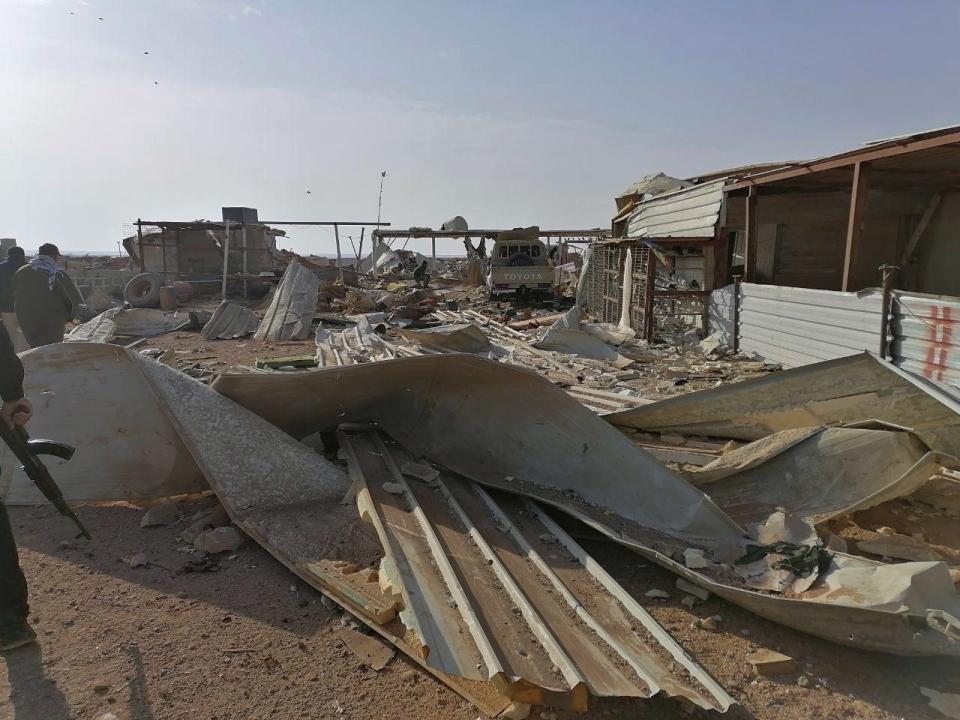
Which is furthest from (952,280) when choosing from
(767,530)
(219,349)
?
(219,349)

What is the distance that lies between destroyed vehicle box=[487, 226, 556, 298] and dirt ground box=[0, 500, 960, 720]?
1510 centimetres

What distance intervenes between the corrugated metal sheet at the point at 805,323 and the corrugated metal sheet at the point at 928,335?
1.03 ft

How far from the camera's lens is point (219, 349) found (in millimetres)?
11766

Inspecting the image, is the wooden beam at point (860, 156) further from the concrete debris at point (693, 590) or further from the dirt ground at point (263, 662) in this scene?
the dirt ground at point (263, 662)

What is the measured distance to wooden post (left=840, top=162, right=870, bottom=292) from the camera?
7.22 metres

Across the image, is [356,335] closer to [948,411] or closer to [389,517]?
[389,517]

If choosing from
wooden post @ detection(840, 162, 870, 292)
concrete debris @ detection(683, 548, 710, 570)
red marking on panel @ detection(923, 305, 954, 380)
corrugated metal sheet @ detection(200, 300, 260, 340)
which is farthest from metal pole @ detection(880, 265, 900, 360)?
corrugated metal sheet @ detection(200, 300, 260, 340)

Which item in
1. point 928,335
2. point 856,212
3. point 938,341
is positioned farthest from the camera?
point 856,212

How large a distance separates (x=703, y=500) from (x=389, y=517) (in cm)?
179

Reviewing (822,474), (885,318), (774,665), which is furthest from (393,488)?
(885,318)

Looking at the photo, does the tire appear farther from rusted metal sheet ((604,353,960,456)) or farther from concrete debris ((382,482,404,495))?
rusted metal sheet ((604,353,960,456))

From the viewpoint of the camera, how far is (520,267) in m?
18.1

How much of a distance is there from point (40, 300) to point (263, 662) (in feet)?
17.6

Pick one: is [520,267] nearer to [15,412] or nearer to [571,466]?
[571,466]
